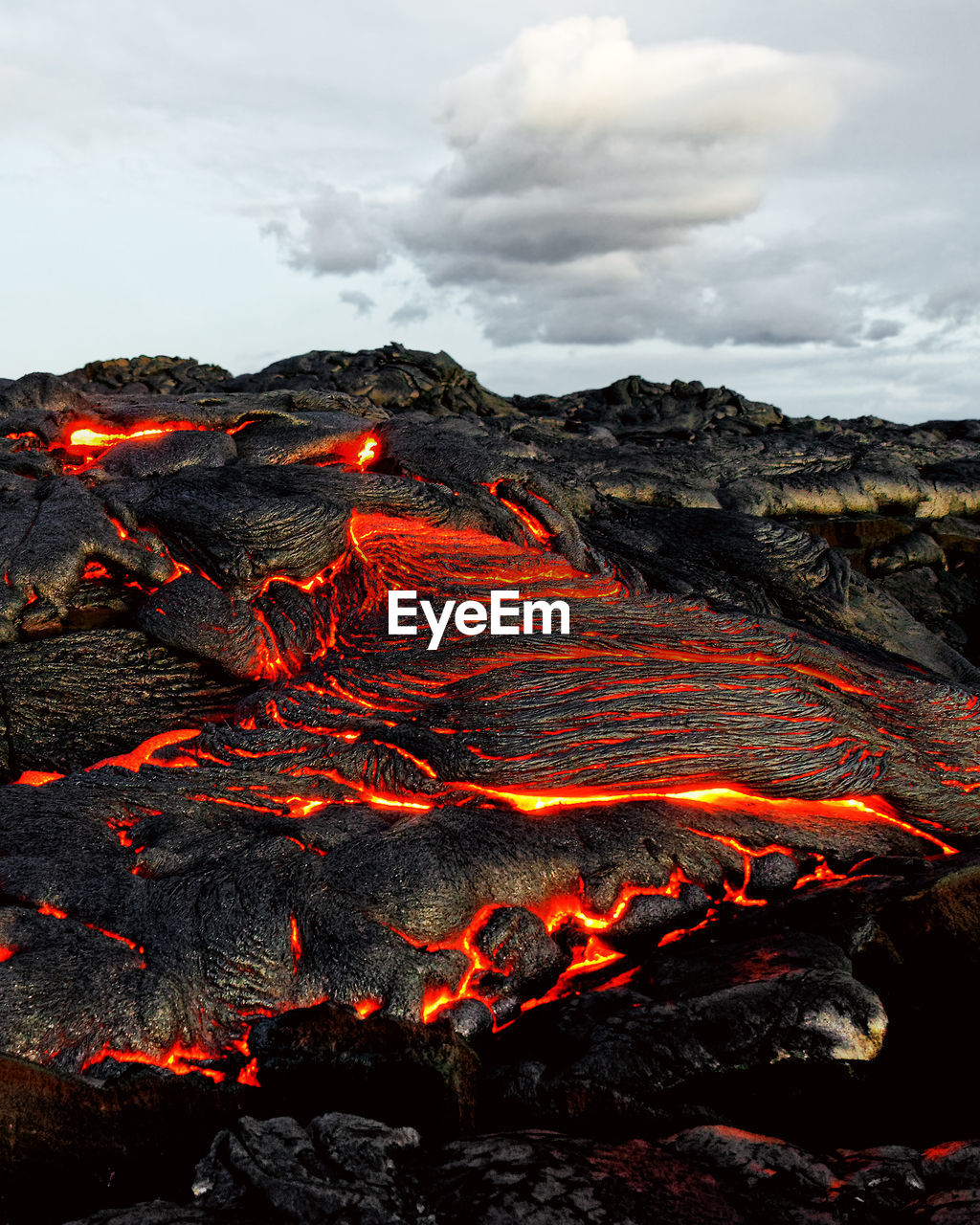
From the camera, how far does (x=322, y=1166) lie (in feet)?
13.4

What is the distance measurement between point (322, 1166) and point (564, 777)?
385 cm

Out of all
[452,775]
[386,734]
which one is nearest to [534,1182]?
[452,775]

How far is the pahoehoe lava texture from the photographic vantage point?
5.91 metres

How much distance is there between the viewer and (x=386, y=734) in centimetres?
777

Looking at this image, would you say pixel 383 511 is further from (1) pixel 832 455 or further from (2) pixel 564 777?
(1) pixel 832 455

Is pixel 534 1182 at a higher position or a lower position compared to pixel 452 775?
lower

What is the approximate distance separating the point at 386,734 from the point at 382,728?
8 cm

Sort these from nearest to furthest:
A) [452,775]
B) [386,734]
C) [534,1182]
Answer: [534,1182]
[452,775]
[386,734]

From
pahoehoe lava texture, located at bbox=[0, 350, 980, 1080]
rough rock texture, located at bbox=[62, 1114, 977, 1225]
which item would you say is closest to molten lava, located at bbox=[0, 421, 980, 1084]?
pahoehoe lava texture, located at bbox=[0, 350, 980, 1080]

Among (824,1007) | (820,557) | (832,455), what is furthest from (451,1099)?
(832,455)

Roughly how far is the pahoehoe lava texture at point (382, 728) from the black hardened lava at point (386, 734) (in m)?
0.03

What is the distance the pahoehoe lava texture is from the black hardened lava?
0.03 meters

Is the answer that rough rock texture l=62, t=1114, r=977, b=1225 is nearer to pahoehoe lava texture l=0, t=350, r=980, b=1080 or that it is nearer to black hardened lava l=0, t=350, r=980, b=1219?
black hardened lava l=0, t=350, r=980, b=1219

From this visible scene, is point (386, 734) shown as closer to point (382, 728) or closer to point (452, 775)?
point (382, 728)
